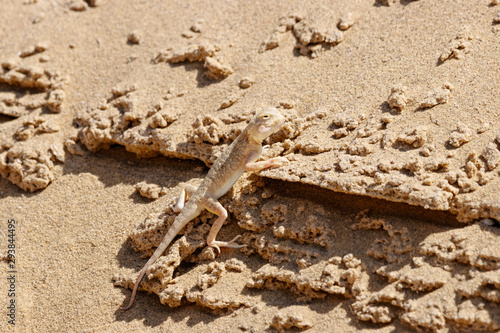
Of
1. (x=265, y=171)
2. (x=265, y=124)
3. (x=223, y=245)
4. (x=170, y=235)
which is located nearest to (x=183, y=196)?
(x=170, y=235)

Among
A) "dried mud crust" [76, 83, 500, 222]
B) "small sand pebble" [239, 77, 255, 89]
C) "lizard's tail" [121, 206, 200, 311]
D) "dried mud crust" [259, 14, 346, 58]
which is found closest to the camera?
"dried mud crust" [76, 83, 500, 222]

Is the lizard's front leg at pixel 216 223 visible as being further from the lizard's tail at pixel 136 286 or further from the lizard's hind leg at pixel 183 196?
the lizard's tail at pixel 136 286

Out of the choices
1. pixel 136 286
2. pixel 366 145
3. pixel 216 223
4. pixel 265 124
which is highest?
pixel 366 145

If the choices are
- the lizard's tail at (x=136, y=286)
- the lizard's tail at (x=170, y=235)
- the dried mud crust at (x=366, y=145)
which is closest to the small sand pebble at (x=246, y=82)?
the dried mud crust at (x=366, y=145)

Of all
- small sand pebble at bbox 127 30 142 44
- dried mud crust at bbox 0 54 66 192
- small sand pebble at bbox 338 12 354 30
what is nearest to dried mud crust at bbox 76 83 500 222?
dried mud crust at bbox 0 54 66 192

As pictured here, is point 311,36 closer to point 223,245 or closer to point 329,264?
point 223,245

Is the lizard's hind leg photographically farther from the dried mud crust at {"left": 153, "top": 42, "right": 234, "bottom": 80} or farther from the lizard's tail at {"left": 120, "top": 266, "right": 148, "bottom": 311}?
the dried mud crust at {"left": 153, "top": 42, "right": 234, "bottom": 80}

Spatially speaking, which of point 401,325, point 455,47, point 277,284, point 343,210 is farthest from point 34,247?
point 455,47

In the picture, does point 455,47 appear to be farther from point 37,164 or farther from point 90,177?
point 37,164
